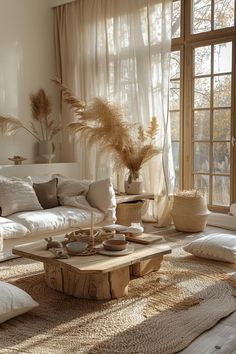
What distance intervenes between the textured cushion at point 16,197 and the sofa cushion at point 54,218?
0.30 feet

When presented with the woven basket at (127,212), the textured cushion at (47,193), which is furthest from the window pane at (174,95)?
the textured cushion at (47,193)

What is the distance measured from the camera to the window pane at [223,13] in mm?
Answer: 4949

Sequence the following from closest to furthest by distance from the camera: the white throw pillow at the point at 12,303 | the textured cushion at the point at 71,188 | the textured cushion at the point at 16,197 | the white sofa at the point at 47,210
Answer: the white throw pillow at the point at 12,303 < the white sofa at the point at 47,210 < the textured cushion at the point at 16,197 < the textured cushion at the point at 71,188

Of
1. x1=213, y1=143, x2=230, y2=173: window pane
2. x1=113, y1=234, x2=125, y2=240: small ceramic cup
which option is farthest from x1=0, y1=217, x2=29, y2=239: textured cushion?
x1=213, y1=143, x2=230, y2=173: window pane

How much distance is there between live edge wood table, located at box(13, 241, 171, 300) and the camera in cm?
273

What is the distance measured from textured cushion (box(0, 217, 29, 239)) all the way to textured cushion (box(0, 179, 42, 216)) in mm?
275

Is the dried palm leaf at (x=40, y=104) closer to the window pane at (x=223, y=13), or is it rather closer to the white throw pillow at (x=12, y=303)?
the window pane at (x=223, y=13)

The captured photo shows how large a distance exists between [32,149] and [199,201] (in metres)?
2.38

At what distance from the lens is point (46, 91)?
6059 millimetres

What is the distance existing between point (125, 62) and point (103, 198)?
190 cm

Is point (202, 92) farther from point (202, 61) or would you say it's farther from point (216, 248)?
point (216, 248)

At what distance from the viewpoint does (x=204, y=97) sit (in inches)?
207

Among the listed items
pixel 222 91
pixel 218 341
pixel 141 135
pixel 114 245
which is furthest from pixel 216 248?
pixel 222 91

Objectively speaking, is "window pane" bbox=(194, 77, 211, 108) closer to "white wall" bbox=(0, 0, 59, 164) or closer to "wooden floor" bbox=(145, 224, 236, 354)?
"white wall" bbox=(0, 0, 59, 164)
